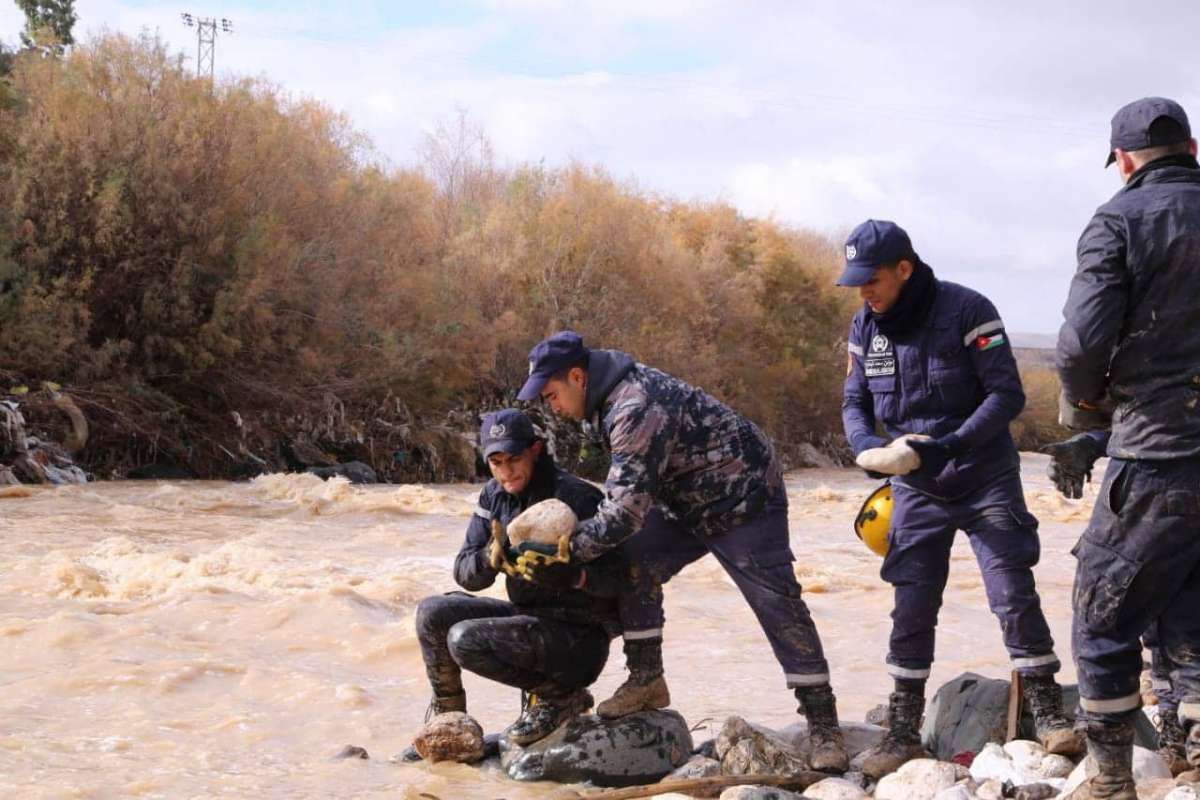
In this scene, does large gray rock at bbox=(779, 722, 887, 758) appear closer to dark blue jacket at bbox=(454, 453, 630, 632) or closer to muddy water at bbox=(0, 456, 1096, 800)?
dark blue jacket at bbox=(454, 453, 630, 632)

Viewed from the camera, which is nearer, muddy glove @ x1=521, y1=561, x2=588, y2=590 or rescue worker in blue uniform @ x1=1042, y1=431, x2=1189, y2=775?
rescue worker in blue uniform @ x1=1042, y1=431, x2=1189, y2=775

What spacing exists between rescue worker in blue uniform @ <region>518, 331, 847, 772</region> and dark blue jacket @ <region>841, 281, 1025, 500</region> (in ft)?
1.38

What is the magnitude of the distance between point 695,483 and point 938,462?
83 centimetres

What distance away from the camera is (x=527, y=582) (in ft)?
17.1

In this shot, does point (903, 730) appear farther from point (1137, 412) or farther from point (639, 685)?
point (1137, 412)

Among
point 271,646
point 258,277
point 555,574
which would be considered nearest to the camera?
point 555,574

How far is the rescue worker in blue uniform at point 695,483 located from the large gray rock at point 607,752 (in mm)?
545

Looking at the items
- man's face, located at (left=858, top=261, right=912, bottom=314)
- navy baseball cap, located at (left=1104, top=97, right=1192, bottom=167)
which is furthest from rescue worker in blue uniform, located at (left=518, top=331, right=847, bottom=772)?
navy baseball cap, located at (left=1104, top=97, right=1192, bottom=167)

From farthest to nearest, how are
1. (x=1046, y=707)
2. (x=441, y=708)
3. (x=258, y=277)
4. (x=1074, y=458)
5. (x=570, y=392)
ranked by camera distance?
(x=258, y=277), (x=441, y=708), (x=570, y=392), (x=1046, y=707), (x=1074, y=458)

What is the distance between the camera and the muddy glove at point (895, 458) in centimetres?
452

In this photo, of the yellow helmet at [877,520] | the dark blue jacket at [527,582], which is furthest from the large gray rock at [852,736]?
the dark blue jacket at [527,582]

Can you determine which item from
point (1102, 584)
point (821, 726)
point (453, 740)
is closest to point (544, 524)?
point (453, 740)

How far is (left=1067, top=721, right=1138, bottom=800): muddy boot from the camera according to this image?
373 centimetres

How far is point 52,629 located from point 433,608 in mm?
3431
